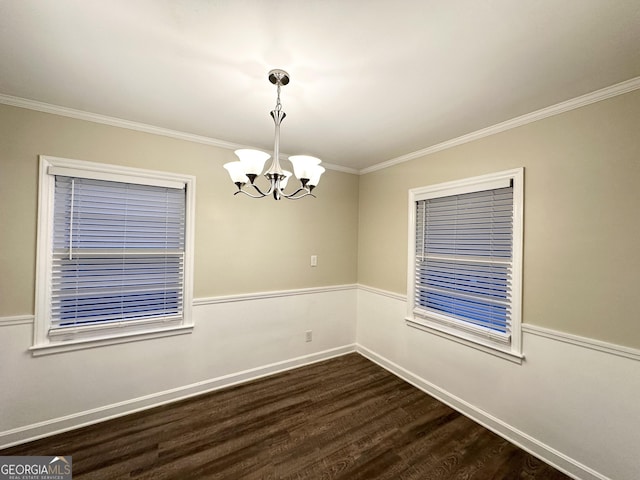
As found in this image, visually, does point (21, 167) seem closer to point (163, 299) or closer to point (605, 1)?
point (163, 299)

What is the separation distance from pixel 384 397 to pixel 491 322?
1.23 meters

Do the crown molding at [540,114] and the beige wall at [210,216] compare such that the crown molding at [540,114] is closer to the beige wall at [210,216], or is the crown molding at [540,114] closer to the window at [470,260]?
the window at [470,260]

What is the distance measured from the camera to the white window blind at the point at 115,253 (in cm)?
216

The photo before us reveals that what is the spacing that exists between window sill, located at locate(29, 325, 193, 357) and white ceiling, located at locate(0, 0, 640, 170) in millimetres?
1845

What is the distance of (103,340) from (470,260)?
3.25 metres

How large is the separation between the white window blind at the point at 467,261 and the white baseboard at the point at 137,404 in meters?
1.64

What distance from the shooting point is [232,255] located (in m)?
2.85

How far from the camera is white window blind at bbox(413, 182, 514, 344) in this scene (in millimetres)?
2242

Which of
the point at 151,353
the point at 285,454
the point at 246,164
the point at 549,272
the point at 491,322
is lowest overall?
the point at 285,454

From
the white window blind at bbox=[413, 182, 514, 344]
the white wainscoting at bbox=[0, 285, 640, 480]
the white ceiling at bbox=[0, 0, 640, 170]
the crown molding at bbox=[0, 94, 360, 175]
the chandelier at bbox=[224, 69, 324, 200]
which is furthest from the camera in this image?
the white window blind at bbox=[413, 182, 514, 344]

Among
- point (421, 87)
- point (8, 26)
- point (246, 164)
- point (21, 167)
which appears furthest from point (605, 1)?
point (21, 167)

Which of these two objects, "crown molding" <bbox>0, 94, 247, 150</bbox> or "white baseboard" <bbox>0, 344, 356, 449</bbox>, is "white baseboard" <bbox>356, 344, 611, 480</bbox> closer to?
"white baseboard" <bbox>0, 344, 356, 449</bbox>

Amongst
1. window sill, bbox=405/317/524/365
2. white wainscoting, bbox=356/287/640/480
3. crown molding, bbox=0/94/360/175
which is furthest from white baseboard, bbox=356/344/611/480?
crown molding, bbox=0/94/360/175

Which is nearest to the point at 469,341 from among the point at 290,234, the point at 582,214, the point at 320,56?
the point at 582,214
